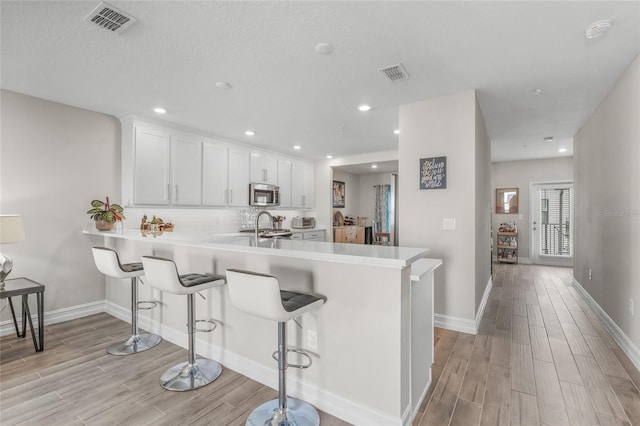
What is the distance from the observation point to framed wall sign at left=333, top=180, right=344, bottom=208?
24.8ft

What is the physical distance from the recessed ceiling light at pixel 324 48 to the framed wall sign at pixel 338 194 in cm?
524

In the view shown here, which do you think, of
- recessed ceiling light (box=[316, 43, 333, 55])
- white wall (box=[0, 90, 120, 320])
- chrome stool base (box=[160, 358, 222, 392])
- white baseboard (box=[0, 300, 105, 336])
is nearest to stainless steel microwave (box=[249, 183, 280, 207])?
white wall (box=[0, 90, 120, 320])

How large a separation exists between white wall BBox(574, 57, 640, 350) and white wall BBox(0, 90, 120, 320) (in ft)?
18.1

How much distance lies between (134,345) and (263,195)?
322 centimetres

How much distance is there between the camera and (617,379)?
228 centimetres

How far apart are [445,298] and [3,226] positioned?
4303 mm

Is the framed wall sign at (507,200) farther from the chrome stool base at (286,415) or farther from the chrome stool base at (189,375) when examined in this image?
the chrome stool base at (189,375)

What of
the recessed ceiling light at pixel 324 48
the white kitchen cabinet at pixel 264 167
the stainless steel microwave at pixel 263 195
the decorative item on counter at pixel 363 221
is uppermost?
the recessed ceiling light at pixel 324 48

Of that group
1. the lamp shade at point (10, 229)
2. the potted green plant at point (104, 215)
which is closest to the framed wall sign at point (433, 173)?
the potted green plant at point (104, 215)

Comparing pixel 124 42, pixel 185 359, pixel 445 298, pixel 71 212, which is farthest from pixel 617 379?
pixel 71 212

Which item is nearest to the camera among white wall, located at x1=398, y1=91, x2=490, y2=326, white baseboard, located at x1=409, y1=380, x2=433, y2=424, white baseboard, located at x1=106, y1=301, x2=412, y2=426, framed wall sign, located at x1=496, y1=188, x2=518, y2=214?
white baseboard, located at x1=106, y1=301, x2=412, y2=426

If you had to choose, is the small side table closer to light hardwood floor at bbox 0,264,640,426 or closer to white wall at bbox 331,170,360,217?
light hardwood floor at bbox 0,264,640,426

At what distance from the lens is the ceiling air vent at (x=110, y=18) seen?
1889 millimetres

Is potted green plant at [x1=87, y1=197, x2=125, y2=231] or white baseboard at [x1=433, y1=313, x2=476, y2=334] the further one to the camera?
potted green plant at [x1=87, y1=197, x2=125, y2=231]
